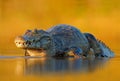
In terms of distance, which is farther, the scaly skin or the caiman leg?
the caiman leg

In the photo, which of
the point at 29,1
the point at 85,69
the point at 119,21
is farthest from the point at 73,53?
the point at 29,1

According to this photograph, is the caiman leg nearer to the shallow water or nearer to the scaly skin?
the scaly skin

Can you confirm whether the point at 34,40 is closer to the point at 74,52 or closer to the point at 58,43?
the point at 58,43

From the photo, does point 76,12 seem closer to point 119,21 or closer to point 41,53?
point 119,21

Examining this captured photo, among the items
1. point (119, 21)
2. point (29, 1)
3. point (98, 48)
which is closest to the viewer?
point (98, 48)

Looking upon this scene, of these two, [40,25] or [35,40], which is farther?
[40,25]

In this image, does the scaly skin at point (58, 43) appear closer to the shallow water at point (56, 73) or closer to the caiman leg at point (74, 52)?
the caiman leg at point (74, 52)

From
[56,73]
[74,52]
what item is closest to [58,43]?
[74,52]

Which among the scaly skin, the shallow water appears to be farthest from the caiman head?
the shallow water
